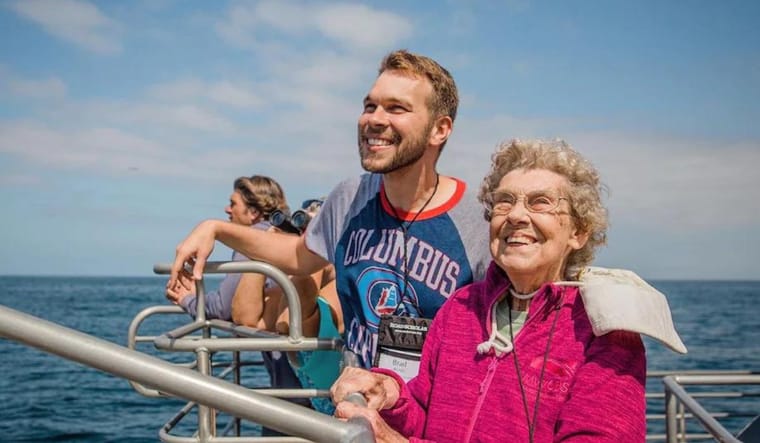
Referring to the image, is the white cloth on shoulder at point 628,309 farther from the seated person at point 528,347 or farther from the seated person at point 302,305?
the seated person at point 302,305

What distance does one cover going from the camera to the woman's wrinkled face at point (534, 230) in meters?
1.68

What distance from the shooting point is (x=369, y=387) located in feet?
5.34

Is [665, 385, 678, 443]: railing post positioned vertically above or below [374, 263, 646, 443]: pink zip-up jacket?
below

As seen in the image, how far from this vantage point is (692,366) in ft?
75.3

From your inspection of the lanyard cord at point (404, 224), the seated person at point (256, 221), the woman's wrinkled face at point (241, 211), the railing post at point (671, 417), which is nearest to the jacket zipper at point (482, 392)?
the lanyard cord at point (404, 224)

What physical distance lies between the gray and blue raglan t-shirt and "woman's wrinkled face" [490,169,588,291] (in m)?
0.39

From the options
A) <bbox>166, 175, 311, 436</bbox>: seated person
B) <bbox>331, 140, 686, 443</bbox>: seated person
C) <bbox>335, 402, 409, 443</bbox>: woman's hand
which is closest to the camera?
<bbox>335, 402, 409, 443</bbox>: woman's hand

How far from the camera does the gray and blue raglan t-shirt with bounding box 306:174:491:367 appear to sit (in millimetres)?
2146

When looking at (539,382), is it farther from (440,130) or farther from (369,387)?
(440,130)

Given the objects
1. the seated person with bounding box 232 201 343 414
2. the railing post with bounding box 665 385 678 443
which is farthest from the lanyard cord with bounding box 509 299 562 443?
the seated person with bounding box 232 201 343 414

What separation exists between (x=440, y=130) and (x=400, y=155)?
20 cm

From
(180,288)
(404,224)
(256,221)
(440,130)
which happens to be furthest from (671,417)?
(256,221)

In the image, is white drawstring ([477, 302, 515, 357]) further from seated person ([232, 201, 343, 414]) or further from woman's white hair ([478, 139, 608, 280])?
seated person ([232, 201, 343, 414])

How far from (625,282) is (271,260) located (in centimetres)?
149
